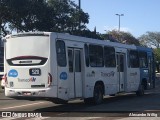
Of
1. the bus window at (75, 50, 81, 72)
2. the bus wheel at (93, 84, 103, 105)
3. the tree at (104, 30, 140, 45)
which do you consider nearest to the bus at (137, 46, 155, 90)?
the bus wheel at (93, 84, 103, 105)

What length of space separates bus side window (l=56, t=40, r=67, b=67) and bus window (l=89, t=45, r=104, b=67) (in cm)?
241

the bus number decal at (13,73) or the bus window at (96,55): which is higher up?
the bus window at (96,55)

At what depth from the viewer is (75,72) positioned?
58.3ft

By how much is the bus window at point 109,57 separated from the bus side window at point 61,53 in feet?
13.3

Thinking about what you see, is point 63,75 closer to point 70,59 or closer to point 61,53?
point 61,53

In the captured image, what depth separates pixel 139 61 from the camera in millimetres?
25328

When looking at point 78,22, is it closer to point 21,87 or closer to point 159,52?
point 21,87

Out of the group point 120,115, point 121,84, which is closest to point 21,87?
point 120,115

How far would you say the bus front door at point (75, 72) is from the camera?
56.9 feet

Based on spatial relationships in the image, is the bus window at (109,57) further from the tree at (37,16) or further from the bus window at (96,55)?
the tree at (37,16)

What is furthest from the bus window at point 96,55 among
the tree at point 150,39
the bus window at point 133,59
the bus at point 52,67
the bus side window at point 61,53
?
the tree at point 150,39

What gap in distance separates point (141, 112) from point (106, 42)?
5691 mm

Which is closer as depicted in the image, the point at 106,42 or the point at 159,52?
the point at 106,42

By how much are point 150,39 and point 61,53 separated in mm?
126741
